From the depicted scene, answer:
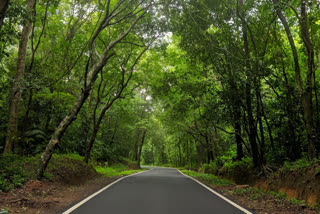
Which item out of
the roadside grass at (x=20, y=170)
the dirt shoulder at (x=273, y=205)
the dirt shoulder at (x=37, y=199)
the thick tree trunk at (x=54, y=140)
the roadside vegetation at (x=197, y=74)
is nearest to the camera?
the dirt shoulder at (x=37, y=199)

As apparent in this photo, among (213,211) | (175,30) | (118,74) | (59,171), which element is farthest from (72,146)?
(213,211)

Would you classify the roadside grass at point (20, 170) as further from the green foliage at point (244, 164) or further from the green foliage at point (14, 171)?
the green foliage at point (244, 164)

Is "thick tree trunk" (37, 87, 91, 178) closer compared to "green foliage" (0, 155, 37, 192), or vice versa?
"green foliage" (0, 155, 37, 192)

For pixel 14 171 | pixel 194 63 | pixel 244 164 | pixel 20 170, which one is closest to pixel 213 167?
pixel 244 164

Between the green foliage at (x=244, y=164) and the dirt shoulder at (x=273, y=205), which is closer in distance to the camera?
the dirt shoulder at (x=273, y=205)

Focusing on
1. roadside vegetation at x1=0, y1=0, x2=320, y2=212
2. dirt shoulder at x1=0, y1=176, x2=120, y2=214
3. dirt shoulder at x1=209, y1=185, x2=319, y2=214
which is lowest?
dirt shoulder at x1=0, y1=176, x2=120, y2=214

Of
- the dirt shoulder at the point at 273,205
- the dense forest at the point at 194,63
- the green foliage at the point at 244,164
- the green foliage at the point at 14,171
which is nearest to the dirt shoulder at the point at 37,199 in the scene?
the green foliage at the point at 14,171

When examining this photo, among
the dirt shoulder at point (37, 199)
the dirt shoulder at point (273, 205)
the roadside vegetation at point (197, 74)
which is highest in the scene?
the roadside vegetation at point (197, 74)

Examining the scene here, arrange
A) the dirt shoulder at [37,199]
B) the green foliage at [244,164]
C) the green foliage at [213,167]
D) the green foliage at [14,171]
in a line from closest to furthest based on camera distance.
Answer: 1. the dirt shoulder at [37,199]
2. the green foliage at [14,171]
3. the green foliage at [244,164]
4. the green foliage at [213,167]

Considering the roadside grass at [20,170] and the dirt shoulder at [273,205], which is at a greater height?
the roadside grass at [20,170]

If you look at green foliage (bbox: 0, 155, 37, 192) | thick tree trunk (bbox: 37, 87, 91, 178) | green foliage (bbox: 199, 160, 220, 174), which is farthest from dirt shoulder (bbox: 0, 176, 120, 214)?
green foliage (bbox: 199, 160, 220, 174)

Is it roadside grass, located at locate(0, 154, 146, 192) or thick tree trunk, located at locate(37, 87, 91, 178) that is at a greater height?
thick tree trunk, located at locate(37, 87, 91, 178)

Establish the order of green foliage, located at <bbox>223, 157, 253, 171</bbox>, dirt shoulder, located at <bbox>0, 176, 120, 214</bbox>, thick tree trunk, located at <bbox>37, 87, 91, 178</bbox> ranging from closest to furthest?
1. dirt shoulder, located at <bbox>0, 176, 120, 214</bbox>
2. thick tree trunk, located at <bbox>37, 87, 91, 178</bbox>
3. green foliage, located at <bbox>223, 157, 253, 171</bbox>

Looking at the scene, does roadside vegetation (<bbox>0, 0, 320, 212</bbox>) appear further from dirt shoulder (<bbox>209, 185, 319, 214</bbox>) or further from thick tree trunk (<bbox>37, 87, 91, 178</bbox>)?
dirt shoulder (<bbox>209, 185, 319, 214</bbox>)
